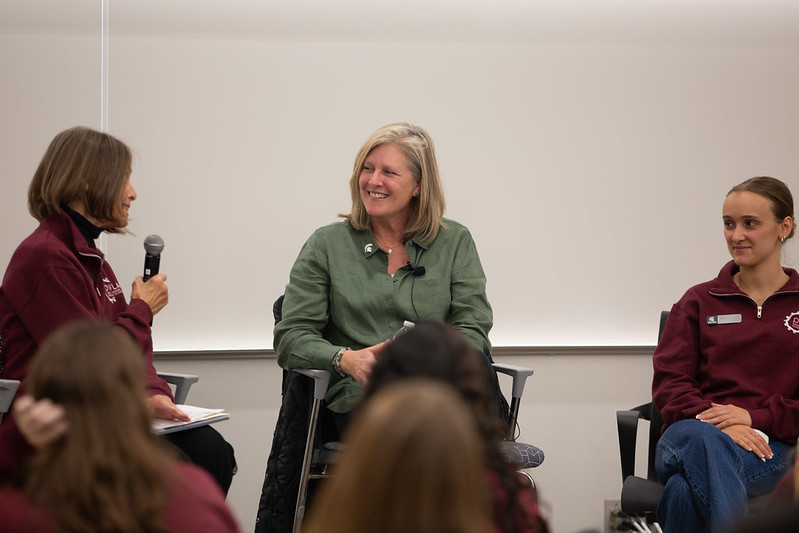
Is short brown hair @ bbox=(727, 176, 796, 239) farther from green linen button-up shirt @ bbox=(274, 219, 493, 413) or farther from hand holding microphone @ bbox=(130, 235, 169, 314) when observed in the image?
hand holding microphone @ bbox=(130, 235, 169, 314)

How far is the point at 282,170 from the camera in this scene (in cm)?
371

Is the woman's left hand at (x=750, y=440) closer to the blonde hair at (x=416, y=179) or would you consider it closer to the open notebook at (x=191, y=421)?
the blonde hair at (x=416, y=179)

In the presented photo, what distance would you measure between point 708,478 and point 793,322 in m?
0.65

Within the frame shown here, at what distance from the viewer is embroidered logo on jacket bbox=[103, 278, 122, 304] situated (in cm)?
259

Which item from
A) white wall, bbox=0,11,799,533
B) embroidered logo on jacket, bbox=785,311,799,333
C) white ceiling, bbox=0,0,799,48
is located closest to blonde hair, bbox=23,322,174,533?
embroidered logo on jacket, bbox=785,311,799,333

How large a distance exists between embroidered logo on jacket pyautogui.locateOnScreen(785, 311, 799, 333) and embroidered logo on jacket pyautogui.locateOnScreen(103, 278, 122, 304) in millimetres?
2038

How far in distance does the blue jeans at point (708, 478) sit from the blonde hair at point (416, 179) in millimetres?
1005

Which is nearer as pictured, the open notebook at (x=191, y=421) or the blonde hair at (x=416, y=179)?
the open notebook at (x=191, y=421)

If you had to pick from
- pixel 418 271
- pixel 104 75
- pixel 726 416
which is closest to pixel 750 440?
pixel 726 416

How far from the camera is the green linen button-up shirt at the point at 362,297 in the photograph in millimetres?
2768

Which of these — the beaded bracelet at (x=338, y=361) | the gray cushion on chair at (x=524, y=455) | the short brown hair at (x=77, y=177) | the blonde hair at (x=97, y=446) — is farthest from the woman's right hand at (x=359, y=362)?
the blonde hair at (x=97, y=446)

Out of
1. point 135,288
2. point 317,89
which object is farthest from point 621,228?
point 135,288

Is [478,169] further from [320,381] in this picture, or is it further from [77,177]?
[77,177]

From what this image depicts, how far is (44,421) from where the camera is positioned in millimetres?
1156
